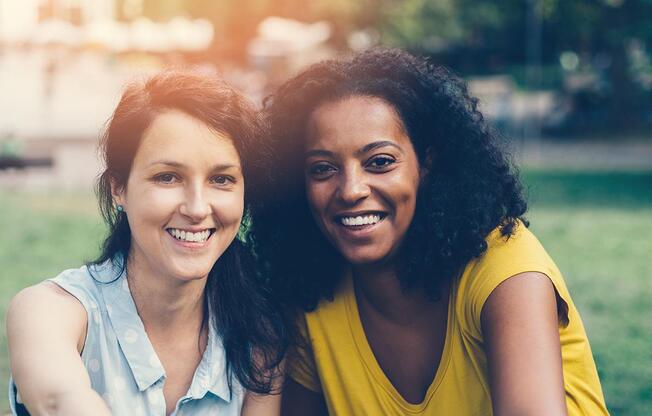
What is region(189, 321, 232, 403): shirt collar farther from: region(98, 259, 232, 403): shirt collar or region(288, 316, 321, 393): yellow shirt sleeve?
region(288, 316, 321, 393): yellow shirt sleeve

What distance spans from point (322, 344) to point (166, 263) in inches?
26.5

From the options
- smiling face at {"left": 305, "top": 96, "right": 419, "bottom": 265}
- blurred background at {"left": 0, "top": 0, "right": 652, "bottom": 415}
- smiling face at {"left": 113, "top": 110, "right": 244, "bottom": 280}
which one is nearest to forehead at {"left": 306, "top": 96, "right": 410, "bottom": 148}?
smiling face at {"left": 305, "top": 96, "right": 419, "bottom": 265}

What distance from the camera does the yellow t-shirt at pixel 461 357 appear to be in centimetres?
282

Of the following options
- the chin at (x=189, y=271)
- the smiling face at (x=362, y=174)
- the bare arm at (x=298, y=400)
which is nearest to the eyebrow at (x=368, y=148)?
Answer: the smiling face at (x=362, y=174)

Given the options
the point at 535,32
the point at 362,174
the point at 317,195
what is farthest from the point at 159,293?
the point at 535,32

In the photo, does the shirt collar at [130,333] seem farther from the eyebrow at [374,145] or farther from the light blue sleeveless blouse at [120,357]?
the eyebrow at [374,145]

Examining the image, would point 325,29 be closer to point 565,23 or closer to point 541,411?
point 565,23

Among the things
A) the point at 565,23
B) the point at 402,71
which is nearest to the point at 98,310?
the point at 402,71

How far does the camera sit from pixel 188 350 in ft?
9.45

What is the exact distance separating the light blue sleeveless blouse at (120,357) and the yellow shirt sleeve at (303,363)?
376 mm

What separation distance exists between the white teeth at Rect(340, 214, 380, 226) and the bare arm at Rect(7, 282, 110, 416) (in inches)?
32.9

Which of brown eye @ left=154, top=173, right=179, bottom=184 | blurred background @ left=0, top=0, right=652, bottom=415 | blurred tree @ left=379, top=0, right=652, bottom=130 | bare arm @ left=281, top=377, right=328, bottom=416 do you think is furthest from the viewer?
blurred tree @ left=379, top=0, right=652, bottom=130

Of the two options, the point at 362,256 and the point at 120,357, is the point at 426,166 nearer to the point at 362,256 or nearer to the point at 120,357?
the point at 362,256

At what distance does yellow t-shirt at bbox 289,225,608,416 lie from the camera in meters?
2.82
